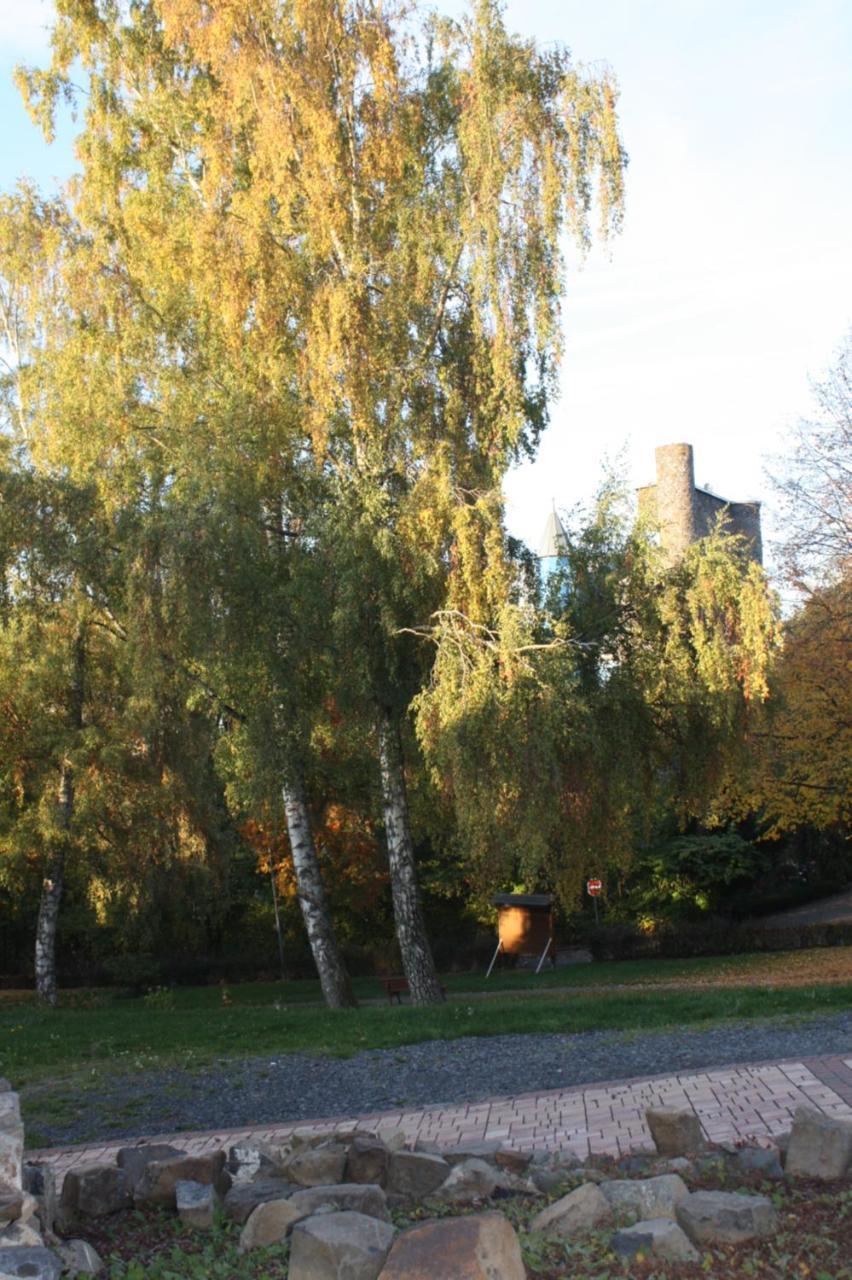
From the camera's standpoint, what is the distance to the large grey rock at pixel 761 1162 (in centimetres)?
682

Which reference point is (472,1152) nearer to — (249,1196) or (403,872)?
(249,1196)

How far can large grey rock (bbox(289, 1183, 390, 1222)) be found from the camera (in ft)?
20.9

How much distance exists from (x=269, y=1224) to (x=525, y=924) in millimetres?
26561

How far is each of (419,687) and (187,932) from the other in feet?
59.9

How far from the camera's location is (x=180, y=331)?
65.6 feet

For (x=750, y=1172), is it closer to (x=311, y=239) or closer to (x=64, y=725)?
(x=311, y=239)

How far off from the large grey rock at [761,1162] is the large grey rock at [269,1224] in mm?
2215

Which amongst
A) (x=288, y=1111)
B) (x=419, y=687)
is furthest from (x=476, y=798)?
(x=288, y=1111)

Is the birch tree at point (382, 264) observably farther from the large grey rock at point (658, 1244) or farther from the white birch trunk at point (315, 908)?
the large grey rock at point (658, 1244)

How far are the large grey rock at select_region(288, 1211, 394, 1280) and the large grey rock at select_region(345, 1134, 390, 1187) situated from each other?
1529 mm

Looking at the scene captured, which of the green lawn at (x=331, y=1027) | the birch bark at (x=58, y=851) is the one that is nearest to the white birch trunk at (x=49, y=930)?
the birch bark at (x=58, y=851)

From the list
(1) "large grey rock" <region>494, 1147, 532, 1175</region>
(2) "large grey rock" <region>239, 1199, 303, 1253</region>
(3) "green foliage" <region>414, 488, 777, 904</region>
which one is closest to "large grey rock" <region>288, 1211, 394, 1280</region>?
(2) "large grey rock" <region>239, 1199, 303, 1253</region>

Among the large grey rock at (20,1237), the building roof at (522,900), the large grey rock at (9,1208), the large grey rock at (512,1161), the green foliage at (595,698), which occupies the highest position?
the green foliage at (595,698)

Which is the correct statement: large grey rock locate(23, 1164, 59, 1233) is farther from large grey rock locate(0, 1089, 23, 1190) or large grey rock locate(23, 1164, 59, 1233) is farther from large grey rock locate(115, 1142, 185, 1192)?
large grey rock locate(0, 1089, 23, 1190)
